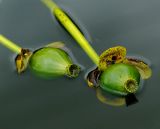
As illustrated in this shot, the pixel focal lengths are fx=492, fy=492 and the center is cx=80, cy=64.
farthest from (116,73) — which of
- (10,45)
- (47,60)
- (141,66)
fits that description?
(10,45)

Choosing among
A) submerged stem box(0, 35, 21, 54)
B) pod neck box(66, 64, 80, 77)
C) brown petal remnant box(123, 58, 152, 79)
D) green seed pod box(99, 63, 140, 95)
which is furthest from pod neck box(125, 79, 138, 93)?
submerged stem box(0, 35, 21, 54)

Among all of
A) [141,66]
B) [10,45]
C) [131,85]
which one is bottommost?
[131,85]

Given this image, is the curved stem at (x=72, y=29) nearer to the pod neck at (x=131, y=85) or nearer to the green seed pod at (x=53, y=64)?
the green seed pod at (x=53, y=64)

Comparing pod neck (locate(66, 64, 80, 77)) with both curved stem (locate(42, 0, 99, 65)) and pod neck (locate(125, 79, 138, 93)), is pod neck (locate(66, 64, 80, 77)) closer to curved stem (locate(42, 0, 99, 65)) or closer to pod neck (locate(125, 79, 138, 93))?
curved stem (locate(42, 0, 99, 65))

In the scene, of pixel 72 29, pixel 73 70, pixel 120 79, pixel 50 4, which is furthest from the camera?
pixel 50 4

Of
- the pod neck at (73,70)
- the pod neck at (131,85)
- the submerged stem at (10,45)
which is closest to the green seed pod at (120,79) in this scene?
the pod neck at (131,85)

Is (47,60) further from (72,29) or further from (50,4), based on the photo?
(50,4)

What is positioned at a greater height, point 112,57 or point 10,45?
point 10,45

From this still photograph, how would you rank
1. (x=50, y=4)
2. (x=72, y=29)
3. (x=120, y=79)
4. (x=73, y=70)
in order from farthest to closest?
(x=50, y=4)
(x=72, y=29)
(x=73, y=70)
(x=120, y=79)

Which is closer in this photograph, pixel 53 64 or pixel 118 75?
pixel 118 75
